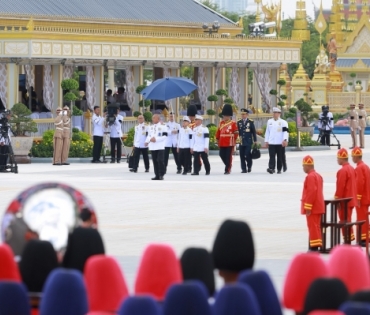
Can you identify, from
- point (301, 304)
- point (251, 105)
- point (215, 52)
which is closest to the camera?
point (301, 304)

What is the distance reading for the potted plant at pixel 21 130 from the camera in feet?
112

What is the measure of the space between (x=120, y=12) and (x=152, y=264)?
37.7 metres

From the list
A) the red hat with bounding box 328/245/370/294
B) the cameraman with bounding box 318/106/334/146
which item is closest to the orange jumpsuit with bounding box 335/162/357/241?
the red hat with bounding box 328/245/370/294

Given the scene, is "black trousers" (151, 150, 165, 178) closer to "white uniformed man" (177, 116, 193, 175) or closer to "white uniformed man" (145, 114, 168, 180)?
"white uniformed man" (145, 114, 168, 180)

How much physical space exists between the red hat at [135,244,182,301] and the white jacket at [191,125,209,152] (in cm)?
2155

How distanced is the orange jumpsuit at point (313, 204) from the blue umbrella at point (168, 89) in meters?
17.6

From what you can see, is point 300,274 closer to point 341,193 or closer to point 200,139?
point 341,193

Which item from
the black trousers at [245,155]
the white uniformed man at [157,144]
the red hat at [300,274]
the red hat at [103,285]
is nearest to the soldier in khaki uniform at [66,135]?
the black trousers at [245,155]

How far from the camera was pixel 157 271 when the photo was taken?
352 inches

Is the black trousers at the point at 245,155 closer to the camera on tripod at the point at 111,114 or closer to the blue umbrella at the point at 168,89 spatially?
the blue umbrella at the point at 168,89

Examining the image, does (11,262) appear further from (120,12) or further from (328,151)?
(120,12)

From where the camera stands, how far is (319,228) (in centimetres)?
1723

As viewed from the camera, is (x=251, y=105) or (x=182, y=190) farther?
(x=251, y=105)

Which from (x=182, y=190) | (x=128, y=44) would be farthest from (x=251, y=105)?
(x=182, y=190)
